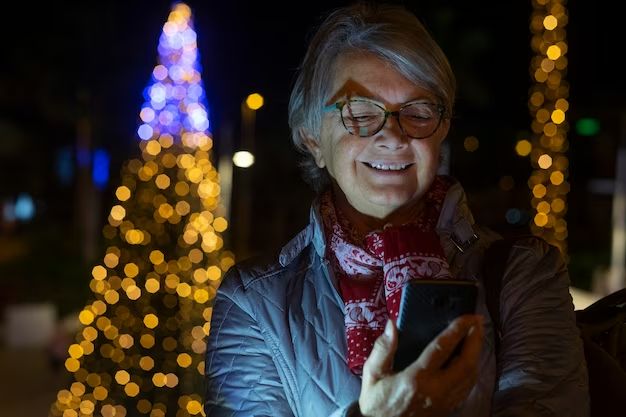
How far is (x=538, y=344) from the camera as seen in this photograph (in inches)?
68.1

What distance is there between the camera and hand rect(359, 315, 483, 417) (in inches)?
56.7

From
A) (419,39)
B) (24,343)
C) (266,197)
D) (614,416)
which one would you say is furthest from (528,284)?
(266,197)

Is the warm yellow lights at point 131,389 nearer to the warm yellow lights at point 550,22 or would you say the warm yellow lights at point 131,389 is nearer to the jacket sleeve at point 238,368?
the jacket sleeve at point 238,368

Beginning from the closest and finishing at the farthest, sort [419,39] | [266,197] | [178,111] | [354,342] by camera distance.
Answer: [354,342], [419,39], [178,111], [266,197]

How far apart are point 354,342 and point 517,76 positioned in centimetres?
2087

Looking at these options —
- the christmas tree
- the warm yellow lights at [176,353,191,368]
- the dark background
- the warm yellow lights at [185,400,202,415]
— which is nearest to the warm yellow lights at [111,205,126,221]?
the christmas tree

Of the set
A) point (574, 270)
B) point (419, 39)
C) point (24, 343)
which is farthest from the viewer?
point (574, 270)

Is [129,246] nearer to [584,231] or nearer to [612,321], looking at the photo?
[612,321]

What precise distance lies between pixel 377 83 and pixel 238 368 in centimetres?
78

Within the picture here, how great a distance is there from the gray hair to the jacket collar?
20 centimetres

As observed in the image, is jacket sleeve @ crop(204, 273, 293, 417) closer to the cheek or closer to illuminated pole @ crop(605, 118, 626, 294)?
the cheek

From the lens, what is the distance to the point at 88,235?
15.8m

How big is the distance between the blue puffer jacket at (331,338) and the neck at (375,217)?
9cm

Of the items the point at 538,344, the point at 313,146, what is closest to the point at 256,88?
the point at 313,146
